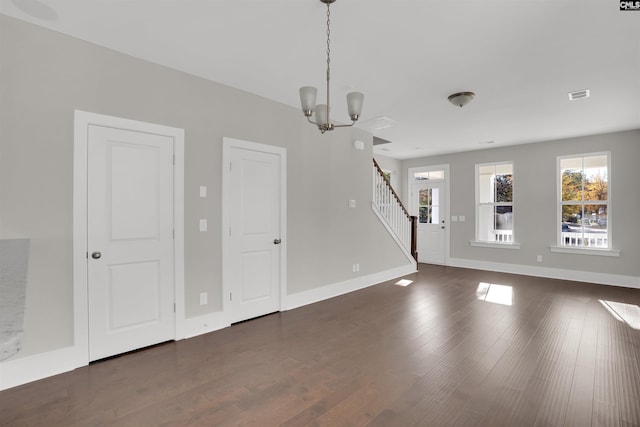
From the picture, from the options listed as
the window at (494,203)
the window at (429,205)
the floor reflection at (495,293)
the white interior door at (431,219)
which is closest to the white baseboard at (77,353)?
the floor reflection at (495,293)

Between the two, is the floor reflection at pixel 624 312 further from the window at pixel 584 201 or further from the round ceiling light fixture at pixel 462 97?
the round ceiling light fixture at pixel 462 97

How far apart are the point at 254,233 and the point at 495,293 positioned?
12.8ft

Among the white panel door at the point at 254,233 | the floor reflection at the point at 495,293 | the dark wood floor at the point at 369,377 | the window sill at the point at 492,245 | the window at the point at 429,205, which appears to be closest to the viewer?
the dark wood floor at the point at 369,377

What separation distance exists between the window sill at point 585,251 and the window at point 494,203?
0.84 meters

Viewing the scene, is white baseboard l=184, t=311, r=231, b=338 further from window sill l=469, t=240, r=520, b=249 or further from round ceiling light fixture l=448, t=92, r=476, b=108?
window sill l=469, t=240, r=520, b=249

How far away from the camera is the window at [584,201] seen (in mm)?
5648

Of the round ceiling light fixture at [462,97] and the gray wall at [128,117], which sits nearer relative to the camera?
the gray wall at [128,117]

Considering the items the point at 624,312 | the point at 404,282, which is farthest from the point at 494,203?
the point at 624,312

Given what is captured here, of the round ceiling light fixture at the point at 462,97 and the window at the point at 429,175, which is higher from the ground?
the round ceiling light fixture at the point at 462,97

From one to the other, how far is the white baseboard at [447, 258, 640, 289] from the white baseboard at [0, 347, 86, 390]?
280 inches

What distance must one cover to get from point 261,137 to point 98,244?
2042 millimetres

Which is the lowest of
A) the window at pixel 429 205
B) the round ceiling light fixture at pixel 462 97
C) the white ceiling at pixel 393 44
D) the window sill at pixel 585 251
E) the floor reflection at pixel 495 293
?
the floor reflection at pixel 495 293

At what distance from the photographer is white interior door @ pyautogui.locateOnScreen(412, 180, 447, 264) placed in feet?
25.3

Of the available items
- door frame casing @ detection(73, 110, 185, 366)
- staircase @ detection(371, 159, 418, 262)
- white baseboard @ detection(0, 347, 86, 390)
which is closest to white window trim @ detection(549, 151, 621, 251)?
staircase @ detection(371, 159, 418, 262)
